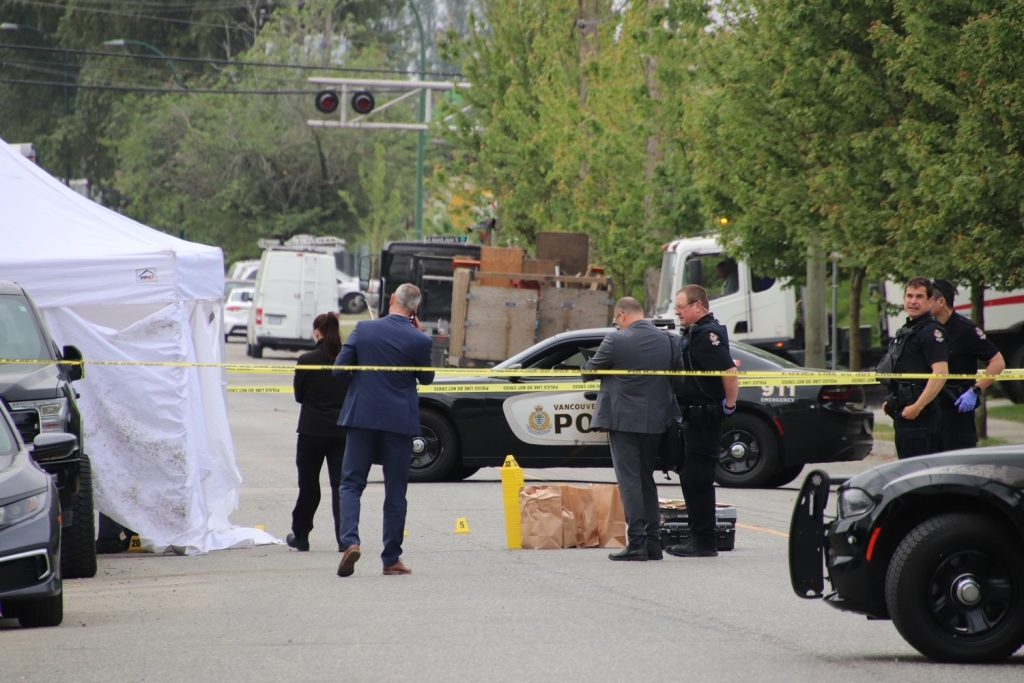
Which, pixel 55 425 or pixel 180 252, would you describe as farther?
pixel 180 252

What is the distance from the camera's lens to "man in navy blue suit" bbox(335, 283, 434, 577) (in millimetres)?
11070

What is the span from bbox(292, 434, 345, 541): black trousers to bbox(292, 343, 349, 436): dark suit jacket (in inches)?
2.8

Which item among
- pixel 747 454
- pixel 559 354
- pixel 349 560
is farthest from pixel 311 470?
pixel 747 454

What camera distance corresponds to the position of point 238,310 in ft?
158

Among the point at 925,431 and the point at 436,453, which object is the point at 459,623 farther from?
the point at 436,453

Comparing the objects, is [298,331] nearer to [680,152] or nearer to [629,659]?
[680,152]

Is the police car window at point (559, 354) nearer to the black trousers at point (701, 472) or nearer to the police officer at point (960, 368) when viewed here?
the black trousers at point (701, 472)

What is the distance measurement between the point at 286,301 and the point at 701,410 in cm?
2966

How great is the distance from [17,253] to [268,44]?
56.1 m

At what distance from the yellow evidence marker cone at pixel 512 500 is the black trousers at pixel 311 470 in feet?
3.91

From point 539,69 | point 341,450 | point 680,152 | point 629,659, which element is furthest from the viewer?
point 539,69

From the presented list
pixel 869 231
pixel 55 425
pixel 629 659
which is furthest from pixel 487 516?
pixel 869 231

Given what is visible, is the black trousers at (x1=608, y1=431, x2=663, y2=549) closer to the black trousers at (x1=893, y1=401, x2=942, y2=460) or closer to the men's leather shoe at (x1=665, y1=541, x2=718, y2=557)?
the men's leather shoe at (x1=665, y1=541, x2=718, y2=557)

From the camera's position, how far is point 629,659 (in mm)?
8016
